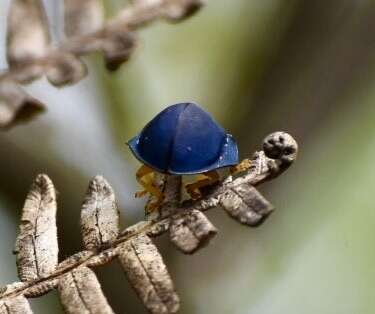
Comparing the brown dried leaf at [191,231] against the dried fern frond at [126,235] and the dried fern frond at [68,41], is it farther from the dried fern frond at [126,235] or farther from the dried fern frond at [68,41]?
the dried fern frond at [68,41]

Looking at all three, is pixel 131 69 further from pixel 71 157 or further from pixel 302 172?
pixel 302 172

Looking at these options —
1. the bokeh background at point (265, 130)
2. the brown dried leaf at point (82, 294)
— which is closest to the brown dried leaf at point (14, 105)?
the brown dried leaf at point (82, 294)

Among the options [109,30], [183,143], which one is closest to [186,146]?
[183,143]

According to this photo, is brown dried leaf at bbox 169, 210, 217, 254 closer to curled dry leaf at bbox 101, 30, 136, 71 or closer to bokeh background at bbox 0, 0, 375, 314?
curled dry leaf at bbox 101, 30, 136, 71

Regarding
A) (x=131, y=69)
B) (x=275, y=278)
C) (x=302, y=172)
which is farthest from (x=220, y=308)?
(x=131, y=69)

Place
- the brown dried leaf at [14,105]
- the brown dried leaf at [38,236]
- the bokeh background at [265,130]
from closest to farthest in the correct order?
the brown dried leaf at [14,105]
the brown dried leaf at [38,236]
the bokeh background at [265,130]

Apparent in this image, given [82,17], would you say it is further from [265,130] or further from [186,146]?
[265,130]
